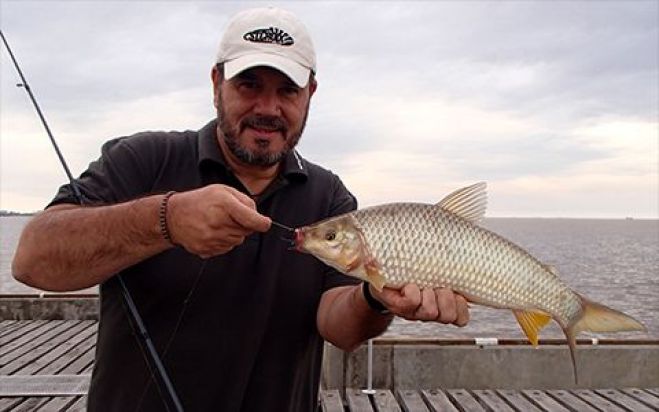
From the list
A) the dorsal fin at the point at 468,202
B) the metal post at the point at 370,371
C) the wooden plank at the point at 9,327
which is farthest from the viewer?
the wooden plank at the point at 9,327

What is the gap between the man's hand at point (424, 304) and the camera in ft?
9.65

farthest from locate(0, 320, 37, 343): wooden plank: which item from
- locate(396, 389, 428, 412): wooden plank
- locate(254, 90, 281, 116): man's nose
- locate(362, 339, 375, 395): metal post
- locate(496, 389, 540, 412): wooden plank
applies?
locate(254, 90, 281, 116): man's nose

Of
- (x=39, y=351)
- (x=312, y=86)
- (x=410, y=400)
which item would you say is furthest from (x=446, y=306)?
(x=39, y=351)

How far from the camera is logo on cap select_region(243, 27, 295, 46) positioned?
314 cm

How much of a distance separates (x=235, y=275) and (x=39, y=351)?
266 inches

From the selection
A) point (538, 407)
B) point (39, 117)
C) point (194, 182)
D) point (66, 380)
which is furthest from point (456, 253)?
point (66, 380)

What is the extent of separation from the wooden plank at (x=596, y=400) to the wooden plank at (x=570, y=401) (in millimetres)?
64

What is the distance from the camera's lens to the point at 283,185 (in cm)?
328

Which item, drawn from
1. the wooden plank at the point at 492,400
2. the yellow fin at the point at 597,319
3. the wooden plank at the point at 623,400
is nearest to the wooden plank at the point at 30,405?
the wooden plank at the point at 492,400

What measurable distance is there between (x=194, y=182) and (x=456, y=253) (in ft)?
4.18

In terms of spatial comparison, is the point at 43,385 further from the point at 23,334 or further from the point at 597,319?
the point at 597,319

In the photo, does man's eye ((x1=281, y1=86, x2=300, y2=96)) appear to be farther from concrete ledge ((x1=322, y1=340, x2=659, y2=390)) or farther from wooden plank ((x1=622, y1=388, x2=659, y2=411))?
wooden plank ((x1=622, y1=388, x2=659, y2=411))

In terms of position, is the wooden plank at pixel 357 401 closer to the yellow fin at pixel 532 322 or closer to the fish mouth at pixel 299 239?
the yellow fin at pixel 532 322

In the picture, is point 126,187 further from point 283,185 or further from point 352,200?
point 352,200
